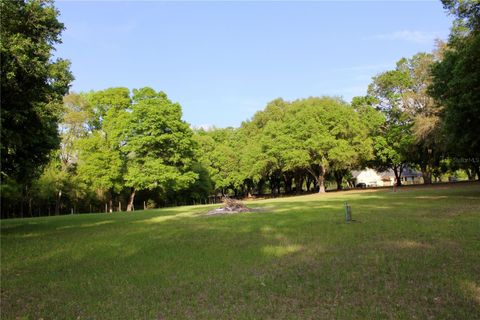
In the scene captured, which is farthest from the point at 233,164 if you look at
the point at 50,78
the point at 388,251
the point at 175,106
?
the point at 388,251

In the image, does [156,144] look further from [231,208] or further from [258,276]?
[258,276]

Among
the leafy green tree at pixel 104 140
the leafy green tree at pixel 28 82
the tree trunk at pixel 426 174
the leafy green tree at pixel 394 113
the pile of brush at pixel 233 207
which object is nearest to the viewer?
the leafy green tree at pixel 28 82

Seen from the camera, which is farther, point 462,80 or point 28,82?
point 462,80

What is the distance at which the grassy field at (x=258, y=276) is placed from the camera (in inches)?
236

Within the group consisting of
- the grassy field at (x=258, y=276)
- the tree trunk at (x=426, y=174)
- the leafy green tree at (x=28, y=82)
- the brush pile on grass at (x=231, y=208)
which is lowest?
the grassy field at (x=258, y=276)

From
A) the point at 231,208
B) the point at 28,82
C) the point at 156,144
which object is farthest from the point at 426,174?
the point at 28,82

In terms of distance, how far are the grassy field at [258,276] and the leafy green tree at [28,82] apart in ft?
16.3

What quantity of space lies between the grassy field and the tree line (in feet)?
29.7

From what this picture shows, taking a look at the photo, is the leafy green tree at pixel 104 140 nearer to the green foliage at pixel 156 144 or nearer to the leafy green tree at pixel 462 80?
the green foliage at pixel 156 144

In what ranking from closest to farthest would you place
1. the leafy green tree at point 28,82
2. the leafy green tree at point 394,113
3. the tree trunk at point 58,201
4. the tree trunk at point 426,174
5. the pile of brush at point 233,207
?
the leafy green tree at point 28,82 → the pile of brush at point 233,207 → the tree trunk at point 58,201 → the leafy green tree at point 394,113 → the tree trunk at point 426,174

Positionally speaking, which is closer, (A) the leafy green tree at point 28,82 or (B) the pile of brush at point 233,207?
(A) the leafy green tree at point 28,82

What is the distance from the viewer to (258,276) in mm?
8016

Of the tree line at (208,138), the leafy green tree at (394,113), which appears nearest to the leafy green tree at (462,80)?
the tree line at (208,138)

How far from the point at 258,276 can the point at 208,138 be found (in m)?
63.8
